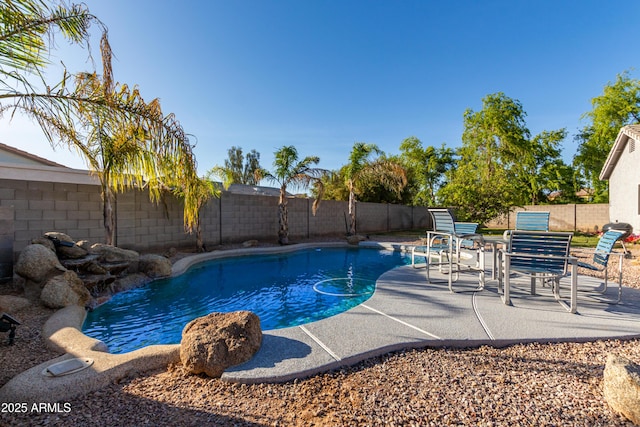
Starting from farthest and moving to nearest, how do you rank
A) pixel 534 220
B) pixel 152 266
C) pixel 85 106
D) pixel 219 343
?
pixel 152 266, pixel 534 220, pixel 85 106, pixel 219 343

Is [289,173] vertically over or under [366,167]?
under

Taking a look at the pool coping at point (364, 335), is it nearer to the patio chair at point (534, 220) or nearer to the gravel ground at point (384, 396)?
the gravel ground at point (384, 396)

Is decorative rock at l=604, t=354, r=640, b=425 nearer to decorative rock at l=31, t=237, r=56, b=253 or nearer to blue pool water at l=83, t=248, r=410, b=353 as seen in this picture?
blue pool water at l=83, t=248, r=410, b=353

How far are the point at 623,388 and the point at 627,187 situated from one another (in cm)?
1565

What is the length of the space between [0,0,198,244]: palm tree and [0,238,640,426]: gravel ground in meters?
Answer: 2.62

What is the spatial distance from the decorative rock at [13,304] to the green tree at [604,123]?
29241mm

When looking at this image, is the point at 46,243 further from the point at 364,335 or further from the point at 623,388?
the point at 623,388

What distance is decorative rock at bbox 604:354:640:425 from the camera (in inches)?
69.3

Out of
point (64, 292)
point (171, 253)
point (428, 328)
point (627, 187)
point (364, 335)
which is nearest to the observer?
point (364, 335)

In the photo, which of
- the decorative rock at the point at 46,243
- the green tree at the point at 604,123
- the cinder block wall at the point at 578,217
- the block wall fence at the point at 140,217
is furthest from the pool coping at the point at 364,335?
the green tree at the point at 604,123

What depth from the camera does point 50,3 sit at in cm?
290

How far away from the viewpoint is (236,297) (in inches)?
215

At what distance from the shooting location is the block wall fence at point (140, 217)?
5871mm

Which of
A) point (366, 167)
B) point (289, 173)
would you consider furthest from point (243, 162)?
point (289, 173)
